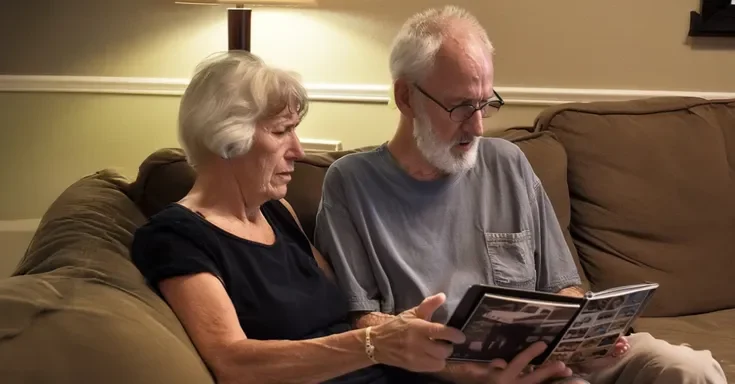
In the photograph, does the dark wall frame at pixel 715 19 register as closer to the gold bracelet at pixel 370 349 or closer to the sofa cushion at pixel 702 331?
the sofa cushion at pixel 702 331

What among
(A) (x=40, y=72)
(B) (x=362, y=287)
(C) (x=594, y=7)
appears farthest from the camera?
(A) (x=40, y=72)

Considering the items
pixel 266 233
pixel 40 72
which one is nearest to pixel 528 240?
pixel 266 233

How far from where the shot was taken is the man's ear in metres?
1.71

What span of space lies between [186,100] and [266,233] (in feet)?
0.96

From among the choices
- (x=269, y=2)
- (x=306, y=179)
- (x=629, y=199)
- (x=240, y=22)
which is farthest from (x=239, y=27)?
(x=629, y=199)

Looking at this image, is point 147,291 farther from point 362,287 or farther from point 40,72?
point 40,72

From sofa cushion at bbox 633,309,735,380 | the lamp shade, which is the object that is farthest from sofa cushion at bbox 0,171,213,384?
sofa cushion at bbox 633,309,735,380

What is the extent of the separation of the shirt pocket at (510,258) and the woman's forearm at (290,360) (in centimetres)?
47

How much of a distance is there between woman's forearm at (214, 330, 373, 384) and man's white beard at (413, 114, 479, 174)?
1.61ft

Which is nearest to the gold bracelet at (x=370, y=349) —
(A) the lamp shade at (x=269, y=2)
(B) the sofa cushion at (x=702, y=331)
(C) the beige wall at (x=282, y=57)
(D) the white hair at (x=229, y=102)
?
(D) the white hair at (x=229, y=102)

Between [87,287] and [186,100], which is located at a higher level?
[186,100]

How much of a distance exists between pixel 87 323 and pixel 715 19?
209 cm

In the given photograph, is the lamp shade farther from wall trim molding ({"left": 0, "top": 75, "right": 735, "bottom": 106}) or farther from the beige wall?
wall trim molding ({"left": 0, "top": 75, "right": 735, "bottom": 106})

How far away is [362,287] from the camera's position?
164cm
